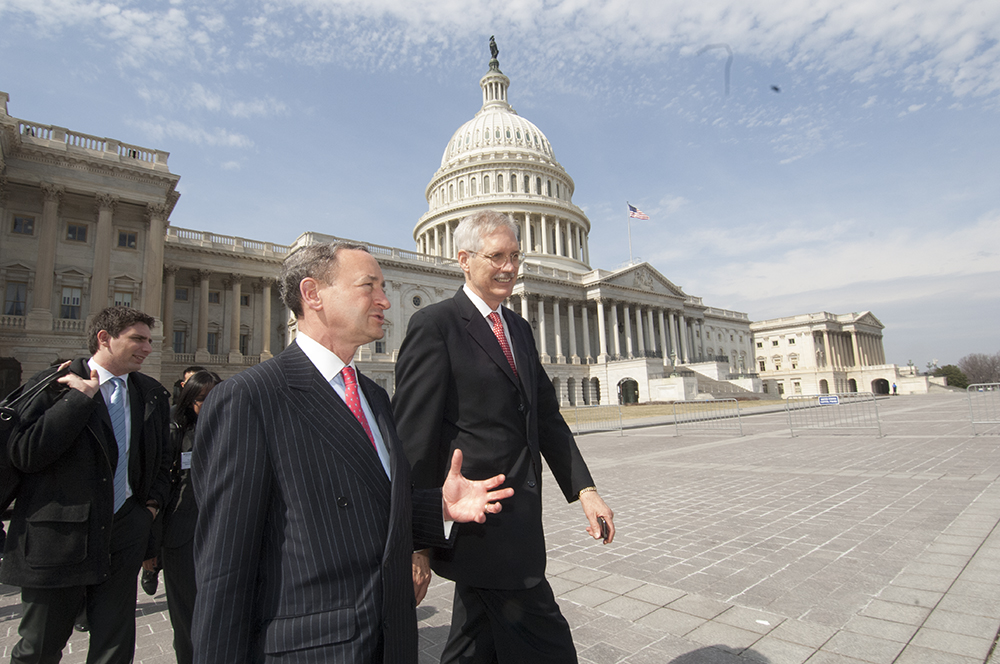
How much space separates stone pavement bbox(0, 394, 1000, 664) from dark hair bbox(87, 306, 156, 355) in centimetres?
246

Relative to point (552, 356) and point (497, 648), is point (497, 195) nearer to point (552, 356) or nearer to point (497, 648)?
point (552, 356)

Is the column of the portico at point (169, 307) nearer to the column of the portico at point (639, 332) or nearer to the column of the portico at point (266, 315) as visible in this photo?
the column of the portico at point (266, 315)

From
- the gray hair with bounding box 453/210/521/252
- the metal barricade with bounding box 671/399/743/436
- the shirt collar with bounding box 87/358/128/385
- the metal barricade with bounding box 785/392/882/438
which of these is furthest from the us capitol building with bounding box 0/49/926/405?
the metal barricade with bounding box 785/392/882/438

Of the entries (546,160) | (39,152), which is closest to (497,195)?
(546,160)

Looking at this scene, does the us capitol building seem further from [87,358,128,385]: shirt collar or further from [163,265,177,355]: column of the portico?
[87,358,128,385]: shirt collar

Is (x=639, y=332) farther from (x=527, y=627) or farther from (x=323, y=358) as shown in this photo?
(x=323, y=358)

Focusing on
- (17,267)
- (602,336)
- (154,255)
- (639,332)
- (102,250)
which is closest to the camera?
(17,267)

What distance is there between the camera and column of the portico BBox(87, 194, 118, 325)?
94.0ft

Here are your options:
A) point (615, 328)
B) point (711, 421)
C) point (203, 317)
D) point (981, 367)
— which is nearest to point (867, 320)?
point (981, 367)

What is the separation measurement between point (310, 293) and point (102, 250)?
3433 centimetres

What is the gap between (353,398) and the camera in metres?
2.05

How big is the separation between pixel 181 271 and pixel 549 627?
46.9 meters

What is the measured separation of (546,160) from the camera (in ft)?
242

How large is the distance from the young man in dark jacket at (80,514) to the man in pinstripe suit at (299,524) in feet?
6.14
